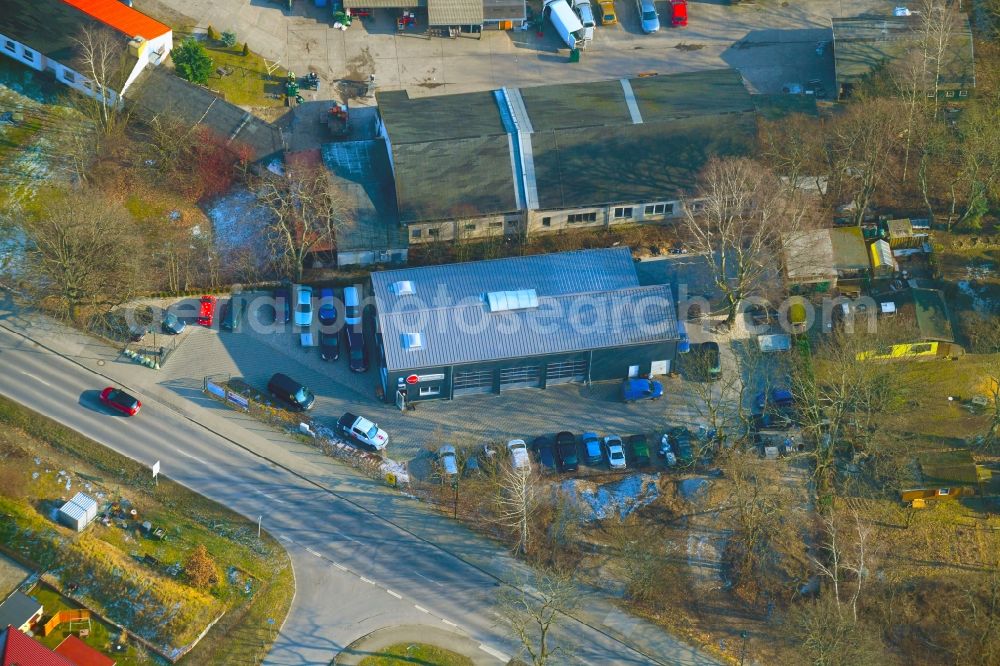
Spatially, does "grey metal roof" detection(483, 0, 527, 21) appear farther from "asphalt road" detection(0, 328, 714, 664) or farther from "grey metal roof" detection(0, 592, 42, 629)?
"grey metal roof" detection(0, 592, 42, 629)

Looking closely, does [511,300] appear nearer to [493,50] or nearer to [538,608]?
[538,608]

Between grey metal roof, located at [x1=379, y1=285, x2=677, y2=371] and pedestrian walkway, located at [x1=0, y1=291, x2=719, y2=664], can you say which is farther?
grey metal roof, located at [x1=379, y1=285, x2=677, y2=371]

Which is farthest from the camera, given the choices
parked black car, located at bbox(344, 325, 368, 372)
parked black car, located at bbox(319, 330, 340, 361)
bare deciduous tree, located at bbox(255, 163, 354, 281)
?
bare deciduous tree, located at bbox(255, 163, 354, 281)

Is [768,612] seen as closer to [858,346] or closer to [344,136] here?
[858,346]

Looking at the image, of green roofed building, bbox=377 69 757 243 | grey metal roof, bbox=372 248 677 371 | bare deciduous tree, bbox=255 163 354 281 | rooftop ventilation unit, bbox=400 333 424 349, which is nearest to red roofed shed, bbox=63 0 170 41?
bare deciduous tree, bbox=255 163 354 281

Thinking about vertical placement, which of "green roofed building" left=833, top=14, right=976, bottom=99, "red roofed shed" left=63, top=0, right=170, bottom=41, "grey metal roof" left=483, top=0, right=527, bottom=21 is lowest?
"green roofed building" left=833, top=14, right=976, bottom=99

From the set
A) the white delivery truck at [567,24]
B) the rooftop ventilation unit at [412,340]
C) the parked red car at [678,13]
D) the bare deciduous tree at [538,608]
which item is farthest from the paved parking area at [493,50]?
the bare deciduous tree at [538,608]

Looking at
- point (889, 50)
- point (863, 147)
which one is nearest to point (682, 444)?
point (863, 147)

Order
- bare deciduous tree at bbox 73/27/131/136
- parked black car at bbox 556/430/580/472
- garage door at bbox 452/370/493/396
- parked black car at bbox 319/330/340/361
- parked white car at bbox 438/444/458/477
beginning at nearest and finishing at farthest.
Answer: parked white car at bbox 438/444/458/477
parked black car at bbox 556/430/580/472
garage door at bbox 452/370/493/396
parked black car at bbox 319/330/340/361
bare deciduous tree at bbox 73/27/131/136

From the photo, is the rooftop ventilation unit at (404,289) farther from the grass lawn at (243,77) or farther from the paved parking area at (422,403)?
the grass lawn at (243,77)
